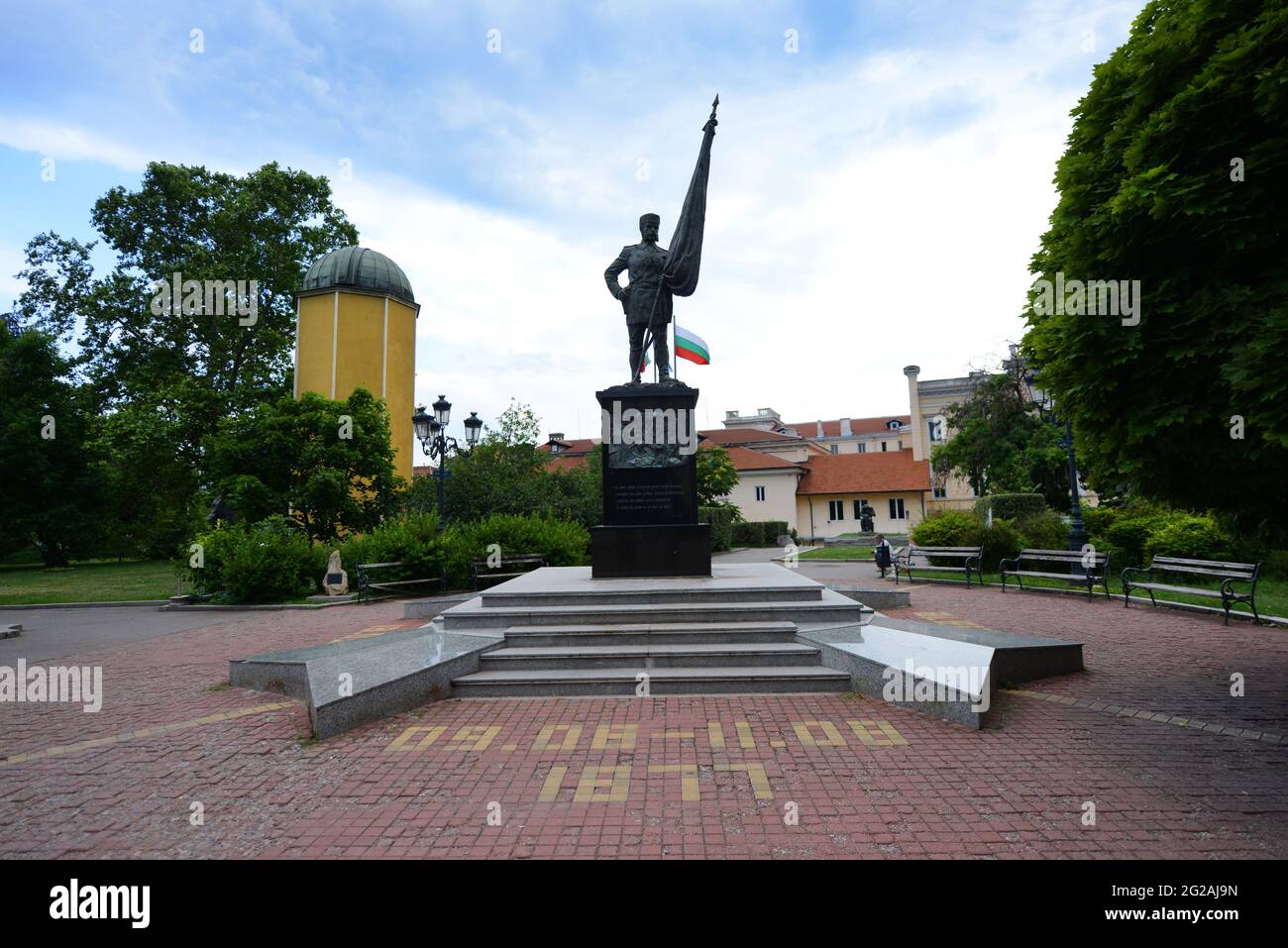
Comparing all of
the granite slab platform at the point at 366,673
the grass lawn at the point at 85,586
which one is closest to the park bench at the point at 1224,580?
the granite slab platform at the point at 366,673

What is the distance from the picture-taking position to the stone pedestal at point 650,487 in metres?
10.1

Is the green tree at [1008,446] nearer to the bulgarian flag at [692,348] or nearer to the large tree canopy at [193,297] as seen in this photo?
the bulgarian flag at [692,348]

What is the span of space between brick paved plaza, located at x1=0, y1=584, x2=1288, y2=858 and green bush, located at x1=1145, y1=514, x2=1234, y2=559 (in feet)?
29.3

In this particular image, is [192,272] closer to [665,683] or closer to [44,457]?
[44,457]

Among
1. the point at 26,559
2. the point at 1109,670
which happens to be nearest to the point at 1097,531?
the point at 1109,670

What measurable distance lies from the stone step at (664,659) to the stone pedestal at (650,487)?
3.18m

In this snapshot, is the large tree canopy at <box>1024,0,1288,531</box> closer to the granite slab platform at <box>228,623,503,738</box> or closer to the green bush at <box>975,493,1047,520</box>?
the granite slab platform at <box>228,623,503,738</box>

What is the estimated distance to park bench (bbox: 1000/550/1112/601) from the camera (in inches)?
487

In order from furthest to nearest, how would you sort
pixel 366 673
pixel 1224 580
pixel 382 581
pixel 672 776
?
1. pixel 382 581
2. pixel 1224 580
3. pixel 366 673
4. pixel 672 776

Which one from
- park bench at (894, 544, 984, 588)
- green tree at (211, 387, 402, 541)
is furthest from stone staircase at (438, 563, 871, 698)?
green tree at (211, 387, 402, 541)

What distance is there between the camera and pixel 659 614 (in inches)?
303

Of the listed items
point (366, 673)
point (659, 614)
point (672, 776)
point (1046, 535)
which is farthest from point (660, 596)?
point (1046, 535)

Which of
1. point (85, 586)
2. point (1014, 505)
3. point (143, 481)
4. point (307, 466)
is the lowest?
point (85, 586)

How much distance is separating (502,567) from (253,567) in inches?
214
